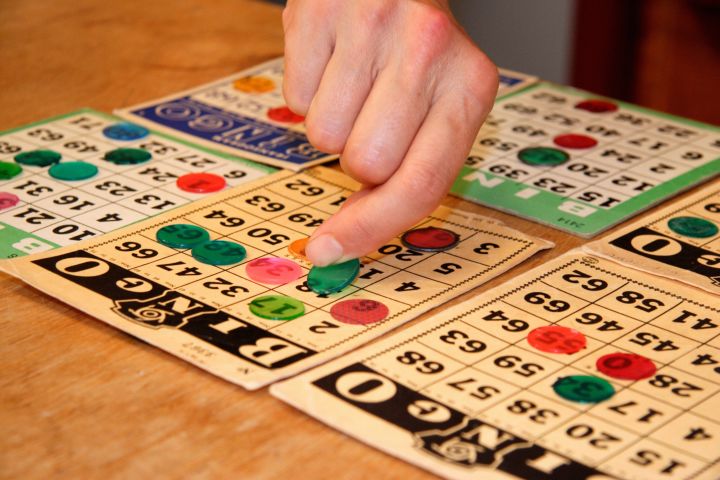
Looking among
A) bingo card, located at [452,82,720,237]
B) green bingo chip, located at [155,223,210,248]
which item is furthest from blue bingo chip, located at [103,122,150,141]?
bingo card, located at [452,82,720,237]

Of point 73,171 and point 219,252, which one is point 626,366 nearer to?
point 219,252

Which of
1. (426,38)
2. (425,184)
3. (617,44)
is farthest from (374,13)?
(617,44)

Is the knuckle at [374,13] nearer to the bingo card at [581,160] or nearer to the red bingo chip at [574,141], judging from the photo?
the bingo card at [581,160]

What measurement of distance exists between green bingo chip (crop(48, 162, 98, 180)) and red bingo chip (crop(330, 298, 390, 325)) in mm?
380

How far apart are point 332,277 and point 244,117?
46 cm

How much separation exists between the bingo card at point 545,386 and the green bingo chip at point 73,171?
1.46 feet

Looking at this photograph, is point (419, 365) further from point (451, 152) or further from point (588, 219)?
point (588, 219)

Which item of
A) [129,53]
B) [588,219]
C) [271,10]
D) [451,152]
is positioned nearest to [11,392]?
[451,152]

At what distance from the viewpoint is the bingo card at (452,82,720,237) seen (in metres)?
1.03

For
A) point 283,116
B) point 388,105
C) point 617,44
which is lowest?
point 617,44

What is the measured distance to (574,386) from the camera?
717 mm

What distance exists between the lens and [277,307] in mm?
816

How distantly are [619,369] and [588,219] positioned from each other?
281 millimetres

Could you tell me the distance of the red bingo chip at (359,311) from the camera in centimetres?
81
